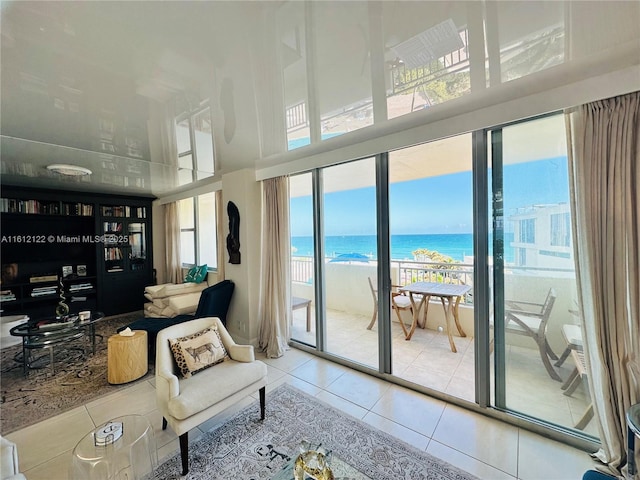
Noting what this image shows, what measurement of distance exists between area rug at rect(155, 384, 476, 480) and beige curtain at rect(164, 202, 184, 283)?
400 cm

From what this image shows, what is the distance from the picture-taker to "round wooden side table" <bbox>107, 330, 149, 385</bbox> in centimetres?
266

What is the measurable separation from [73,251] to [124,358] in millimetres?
3414

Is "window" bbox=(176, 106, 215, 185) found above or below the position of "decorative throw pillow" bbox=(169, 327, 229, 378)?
above

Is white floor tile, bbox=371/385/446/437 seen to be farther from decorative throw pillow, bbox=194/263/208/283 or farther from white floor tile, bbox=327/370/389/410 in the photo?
decorative throw pillow, bbox=194/263/208/283

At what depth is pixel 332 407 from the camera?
226 cm

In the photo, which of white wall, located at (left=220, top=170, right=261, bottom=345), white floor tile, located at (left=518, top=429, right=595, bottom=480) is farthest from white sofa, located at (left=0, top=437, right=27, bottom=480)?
white floor tile, located at (left=518, top=429, right=595, bottom=480)

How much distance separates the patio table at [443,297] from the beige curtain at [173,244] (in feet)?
A: 14.8

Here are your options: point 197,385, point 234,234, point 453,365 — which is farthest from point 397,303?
point 197,385

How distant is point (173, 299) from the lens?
3986 millimetres

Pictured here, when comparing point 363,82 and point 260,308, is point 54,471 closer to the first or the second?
point 260,308

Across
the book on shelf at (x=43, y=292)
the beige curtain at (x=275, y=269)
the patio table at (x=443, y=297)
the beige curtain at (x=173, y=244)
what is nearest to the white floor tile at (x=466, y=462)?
the patio table at (x=443, y=297)

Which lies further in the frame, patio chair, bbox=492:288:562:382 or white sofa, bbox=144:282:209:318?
white sofa, bbox=144:282:209:318

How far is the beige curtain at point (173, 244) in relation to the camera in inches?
211

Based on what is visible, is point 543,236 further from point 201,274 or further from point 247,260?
point 201,274
